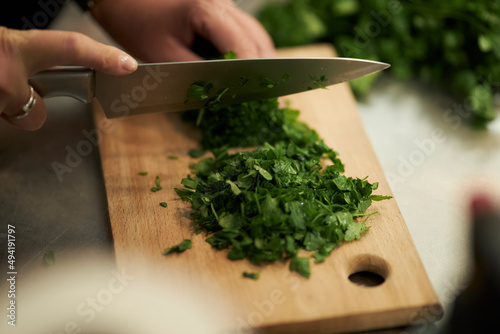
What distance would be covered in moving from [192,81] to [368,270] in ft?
2.83

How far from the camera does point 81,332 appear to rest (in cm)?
145

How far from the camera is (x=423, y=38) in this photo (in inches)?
94.6

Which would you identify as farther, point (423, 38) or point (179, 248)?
point (423, 38)

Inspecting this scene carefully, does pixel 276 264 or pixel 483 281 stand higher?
pixel 276 264

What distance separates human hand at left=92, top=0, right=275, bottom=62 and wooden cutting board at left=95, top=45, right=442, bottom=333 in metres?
0.36

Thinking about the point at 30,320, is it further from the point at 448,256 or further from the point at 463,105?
the point at 463,105

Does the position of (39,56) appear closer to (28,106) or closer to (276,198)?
(28,106)

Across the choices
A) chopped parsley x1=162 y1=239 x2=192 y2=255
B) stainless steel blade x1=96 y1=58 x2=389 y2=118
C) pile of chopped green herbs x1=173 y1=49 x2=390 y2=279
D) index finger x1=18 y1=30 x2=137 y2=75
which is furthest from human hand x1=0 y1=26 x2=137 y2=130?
chopped parsley x1=162 y1=239 x2=192 y2=255

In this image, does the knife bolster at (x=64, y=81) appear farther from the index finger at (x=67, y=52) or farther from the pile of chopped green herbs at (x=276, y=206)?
the pile of chopped green herbs at (x=276, y=206)

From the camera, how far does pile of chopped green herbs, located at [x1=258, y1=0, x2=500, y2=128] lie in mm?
2264

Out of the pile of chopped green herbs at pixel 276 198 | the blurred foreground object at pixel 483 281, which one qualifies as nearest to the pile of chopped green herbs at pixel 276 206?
the pile of chopped green herbs at pixel 276 198

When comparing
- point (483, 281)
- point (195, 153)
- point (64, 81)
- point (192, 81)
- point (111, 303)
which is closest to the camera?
point (483, 281)

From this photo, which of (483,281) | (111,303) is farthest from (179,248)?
(483,281)

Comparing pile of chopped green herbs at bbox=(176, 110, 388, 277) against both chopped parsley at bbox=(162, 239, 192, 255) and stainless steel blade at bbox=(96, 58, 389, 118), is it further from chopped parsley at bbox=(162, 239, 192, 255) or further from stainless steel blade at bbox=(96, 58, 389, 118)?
stainless steel blade at bbox=(96, 58, 389, 118)
